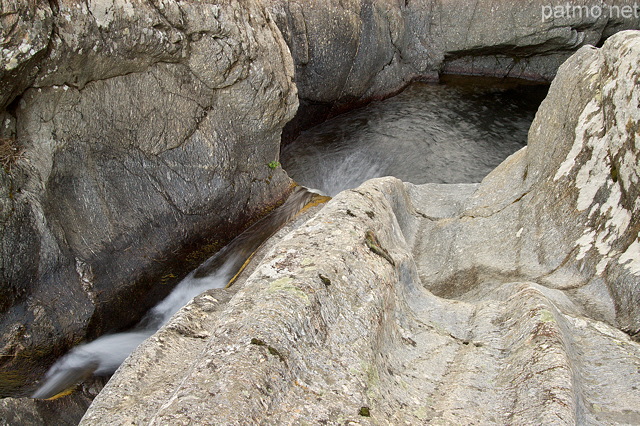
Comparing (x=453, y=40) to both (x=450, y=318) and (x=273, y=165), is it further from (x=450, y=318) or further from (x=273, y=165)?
(x=450, y=318)

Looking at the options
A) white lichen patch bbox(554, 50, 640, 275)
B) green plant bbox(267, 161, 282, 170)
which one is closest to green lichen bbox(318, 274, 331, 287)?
white lichen patch bbox(554, 50, 640, 275)

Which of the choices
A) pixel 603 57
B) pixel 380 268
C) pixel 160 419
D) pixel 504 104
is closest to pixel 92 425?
pixel 160 419

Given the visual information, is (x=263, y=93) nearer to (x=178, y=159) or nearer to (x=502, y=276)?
(x=178, y=159)

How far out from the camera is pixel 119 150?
758cm

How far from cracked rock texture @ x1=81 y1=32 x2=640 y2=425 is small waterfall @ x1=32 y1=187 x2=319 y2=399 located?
303 centimetres

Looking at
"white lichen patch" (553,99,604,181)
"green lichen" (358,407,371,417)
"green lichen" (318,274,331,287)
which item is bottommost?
"green lichen" (358,407,371,417)

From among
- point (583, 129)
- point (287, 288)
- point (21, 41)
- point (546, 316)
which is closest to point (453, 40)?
point (583, 129)

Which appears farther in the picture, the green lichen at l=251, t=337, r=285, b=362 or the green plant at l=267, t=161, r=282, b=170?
the green plant at l=267, t=161, r=282, b=170

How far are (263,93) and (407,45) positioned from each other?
10.5m

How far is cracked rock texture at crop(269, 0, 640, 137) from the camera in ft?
48.3

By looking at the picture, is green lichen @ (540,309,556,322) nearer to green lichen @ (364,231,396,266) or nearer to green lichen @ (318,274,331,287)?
green lichen @ (364,231,396,266)

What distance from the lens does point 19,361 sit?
6.25 m

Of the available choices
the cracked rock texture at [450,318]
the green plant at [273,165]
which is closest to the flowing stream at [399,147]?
the green plant at [273,165]

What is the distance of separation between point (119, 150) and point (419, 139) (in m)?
9.15
